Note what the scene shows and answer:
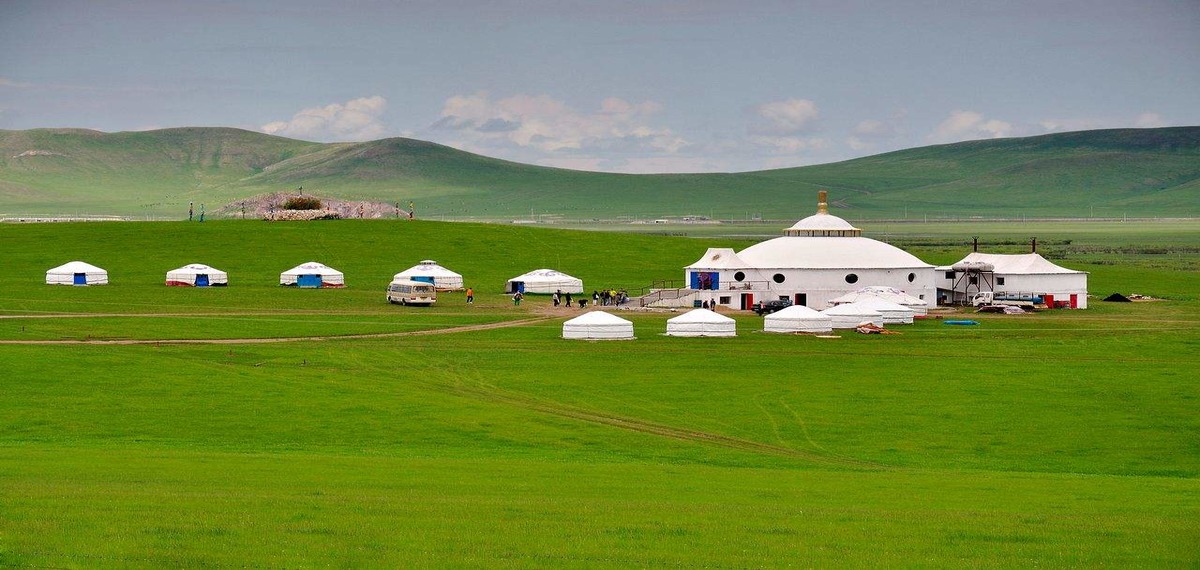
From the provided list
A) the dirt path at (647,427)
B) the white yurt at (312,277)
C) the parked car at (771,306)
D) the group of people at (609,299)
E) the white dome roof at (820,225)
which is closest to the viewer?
the dirt path at (647,427)

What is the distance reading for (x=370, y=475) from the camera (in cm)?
3400

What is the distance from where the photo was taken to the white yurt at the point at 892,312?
92.2 metres

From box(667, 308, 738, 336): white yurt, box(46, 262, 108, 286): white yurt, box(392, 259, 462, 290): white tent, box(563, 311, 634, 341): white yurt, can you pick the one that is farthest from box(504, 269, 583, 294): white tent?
box(563, 311, 634, 341): white yurt

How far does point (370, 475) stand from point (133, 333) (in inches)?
1963

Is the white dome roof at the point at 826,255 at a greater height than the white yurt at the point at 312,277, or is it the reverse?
the white dome roof at the point at 826,255

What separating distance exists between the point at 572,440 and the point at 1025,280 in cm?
7273

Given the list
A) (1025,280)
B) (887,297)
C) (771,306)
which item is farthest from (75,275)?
Result: (1025,280)

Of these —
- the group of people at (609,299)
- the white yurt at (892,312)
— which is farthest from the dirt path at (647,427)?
the group of people at (609,299)

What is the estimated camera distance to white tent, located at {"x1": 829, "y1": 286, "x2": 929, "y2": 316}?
3856 inches

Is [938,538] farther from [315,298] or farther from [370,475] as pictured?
[315,298]

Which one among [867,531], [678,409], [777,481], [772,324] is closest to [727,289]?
[772,324]

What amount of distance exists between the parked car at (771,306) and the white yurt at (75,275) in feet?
192

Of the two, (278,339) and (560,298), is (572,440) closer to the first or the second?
(278,339)

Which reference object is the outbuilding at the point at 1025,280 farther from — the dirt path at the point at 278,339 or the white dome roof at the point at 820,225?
the dirt path at the point at 278,339
